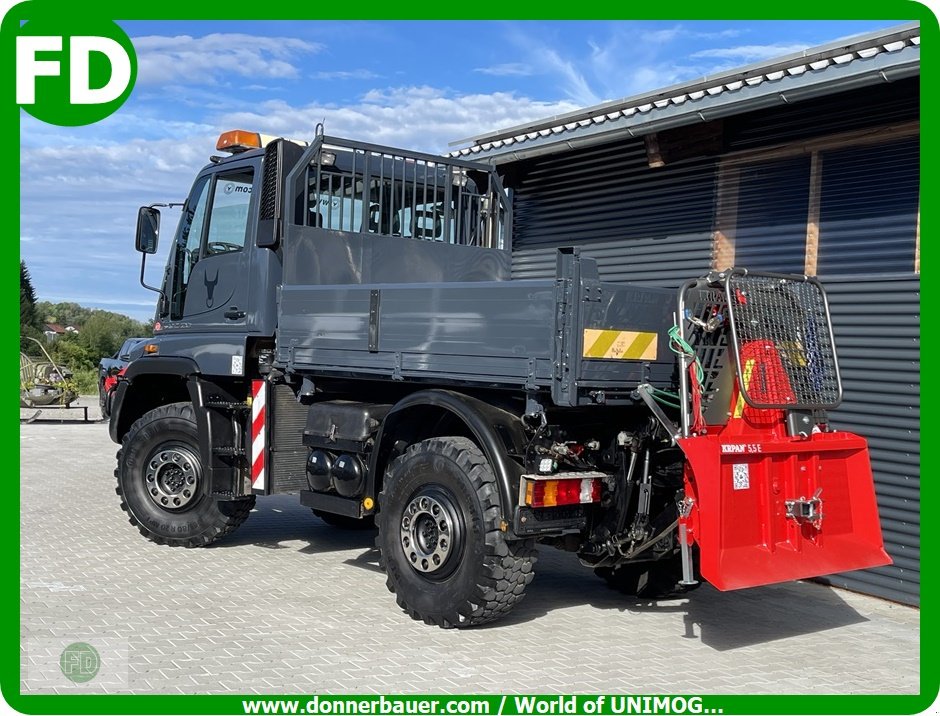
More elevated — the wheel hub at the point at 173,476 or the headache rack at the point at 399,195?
the headache rack at the point at 399,195

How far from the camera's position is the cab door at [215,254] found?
8.59m

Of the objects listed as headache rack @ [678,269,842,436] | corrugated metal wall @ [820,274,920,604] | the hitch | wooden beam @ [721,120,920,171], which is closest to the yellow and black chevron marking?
headache rack @ [678,269,842,436]

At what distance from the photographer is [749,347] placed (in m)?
6.23

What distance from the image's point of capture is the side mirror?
Result: 9.04 meters

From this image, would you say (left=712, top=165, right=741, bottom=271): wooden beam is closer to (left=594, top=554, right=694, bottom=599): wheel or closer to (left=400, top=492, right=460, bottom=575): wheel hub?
(left=594, top=554, right=694, bottom=599): wheel

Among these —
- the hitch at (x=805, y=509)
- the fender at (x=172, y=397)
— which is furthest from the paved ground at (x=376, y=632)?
the hitch at (x=805, y=509)

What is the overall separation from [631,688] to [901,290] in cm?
386

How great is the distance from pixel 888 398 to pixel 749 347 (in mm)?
2136

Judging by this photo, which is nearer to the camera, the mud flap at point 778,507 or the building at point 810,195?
the mud flap at point 778,507

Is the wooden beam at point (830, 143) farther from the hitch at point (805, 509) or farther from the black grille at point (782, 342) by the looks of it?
the hitch at point (805, 509)

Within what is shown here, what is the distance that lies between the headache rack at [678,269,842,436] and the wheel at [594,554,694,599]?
1.57 meters

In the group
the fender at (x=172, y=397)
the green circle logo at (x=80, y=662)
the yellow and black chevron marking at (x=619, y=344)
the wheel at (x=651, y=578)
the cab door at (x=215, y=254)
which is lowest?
the green circle logo at (x=80, y=662)

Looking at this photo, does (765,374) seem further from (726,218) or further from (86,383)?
(86,383)

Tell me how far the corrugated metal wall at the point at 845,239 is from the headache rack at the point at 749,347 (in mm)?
1436
